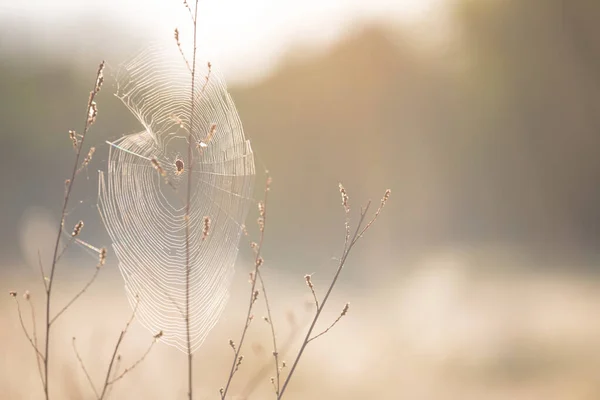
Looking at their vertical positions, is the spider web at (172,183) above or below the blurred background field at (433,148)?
below

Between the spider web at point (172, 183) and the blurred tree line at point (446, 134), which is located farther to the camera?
the blurred tree line at point (446, 134)

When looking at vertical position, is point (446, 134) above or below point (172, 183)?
above

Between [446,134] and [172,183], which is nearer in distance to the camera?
[172,183]

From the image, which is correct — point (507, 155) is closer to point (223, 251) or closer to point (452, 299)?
point (452, 299)

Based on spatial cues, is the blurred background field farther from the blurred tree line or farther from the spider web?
the spider web

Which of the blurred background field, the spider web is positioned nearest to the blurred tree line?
the blurred background field

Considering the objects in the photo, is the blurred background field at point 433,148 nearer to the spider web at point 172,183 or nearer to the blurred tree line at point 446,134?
the blurred tree line at point 446,134

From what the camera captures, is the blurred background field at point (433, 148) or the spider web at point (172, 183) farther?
the blurred background field at point (433, 148)

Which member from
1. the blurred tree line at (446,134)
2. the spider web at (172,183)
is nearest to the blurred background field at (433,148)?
the blurred tree line at (446,134)

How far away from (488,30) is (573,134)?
1.79 meters

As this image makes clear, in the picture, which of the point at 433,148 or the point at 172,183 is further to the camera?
the point at 433,148

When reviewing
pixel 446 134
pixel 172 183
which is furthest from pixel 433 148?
pixel 172 183

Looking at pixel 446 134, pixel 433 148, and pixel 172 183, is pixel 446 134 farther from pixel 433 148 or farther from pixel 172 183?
pixel 172 183

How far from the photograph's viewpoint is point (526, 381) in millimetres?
5438
